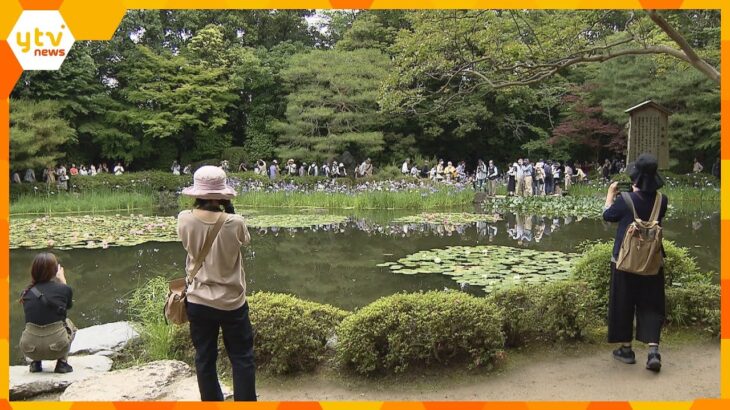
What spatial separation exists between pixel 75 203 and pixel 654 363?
48.5ft

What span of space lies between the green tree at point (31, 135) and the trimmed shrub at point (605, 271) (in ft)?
49.3

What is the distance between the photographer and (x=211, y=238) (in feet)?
8.74

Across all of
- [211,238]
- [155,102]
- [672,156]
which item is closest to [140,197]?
[155,102]

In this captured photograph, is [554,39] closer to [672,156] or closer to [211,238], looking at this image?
[211,238]

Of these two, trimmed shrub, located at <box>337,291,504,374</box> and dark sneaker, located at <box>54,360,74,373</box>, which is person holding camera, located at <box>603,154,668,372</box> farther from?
dark sneaker, located at <box>54,360,74,373</box>

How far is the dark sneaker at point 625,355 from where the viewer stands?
11.9 ft

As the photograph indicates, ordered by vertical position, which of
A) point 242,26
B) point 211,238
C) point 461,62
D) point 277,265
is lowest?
point 277,265

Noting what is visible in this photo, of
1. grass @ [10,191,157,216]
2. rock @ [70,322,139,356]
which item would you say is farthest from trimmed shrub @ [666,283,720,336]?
grass @ [10,191,157,216]

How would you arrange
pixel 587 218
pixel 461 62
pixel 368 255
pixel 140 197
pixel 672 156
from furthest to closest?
pixel 672 156
pixel 140 197
pixel 587 218
pixel 368 255
pixel 461 62

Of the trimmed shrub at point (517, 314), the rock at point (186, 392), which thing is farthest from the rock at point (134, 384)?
the trimmed shrub at point (517, 314)

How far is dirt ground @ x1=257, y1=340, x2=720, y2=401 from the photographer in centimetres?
323

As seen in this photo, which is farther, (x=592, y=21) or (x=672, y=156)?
(x=672, y=156)

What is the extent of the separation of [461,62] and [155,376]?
4.22 m

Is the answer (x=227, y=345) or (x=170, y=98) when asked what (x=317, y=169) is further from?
(x=227, y=345)
